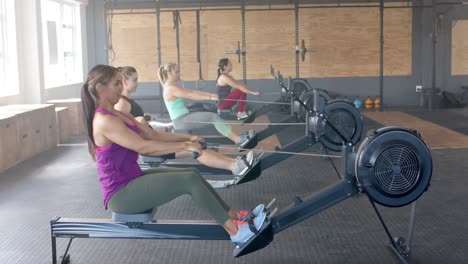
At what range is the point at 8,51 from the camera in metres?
7.47

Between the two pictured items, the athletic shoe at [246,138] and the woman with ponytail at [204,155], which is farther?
the athletic shoe at [246,138]

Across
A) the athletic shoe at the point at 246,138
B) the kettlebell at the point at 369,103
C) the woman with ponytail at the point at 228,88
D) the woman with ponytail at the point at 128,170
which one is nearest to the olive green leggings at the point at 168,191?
the woman with ponytail at the point at 128,170

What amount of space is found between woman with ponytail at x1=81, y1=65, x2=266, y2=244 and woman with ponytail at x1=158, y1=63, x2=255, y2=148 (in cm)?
250

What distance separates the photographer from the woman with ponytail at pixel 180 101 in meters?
5.24

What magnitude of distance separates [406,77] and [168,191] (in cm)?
871

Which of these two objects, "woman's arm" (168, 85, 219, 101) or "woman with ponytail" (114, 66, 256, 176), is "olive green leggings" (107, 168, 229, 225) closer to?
"woman with ponytail" (114, 66, 256, 176)

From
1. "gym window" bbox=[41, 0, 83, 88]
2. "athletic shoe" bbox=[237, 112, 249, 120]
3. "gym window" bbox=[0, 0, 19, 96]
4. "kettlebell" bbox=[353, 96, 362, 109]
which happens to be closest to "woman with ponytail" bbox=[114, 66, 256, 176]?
"athletic shoe" bbox=[237, 112, 249, 120]

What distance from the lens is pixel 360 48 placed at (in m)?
10.5

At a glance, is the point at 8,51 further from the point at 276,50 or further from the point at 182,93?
the point at 276,50

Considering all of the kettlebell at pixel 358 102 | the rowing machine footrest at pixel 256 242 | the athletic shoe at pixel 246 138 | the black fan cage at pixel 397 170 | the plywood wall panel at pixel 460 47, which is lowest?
the rowing machine footrest at pixel 256 242

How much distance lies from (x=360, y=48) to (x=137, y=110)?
6.62m

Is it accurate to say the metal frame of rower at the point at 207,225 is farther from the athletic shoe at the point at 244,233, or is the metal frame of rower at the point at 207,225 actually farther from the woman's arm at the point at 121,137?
the woman's arm at the point at 121,137

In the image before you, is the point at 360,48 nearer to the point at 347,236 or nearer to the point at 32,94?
→ the point at 32,94

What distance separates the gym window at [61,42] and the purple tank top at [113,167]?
6530 mm
